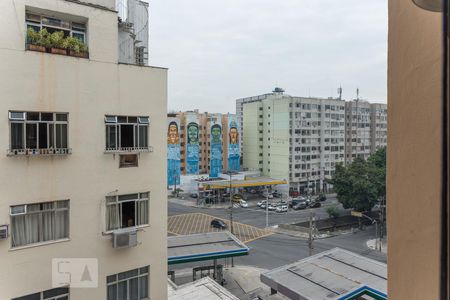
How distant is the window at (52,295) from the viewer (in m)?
4.62

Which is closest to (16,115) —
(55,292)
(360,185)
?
(55,292)

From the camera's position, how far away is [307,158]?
129 feet

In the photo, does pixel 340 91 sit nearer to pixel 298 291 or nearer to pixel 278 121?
pixel 278 121

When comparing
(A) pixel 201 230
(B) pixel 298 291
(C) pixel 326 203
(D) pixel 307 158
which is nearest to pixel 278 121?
(D) pixel 307 158

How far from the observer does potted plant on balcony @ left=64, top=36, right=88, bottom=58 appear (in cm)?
474

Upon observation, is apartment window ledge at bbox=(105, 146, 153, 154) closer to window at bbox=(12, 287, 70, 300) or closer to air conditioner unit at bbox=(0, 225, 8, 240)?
air conditioner unit at bbox=(0, 225, 8, 240)

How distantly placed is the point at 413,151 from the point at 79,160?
15.4 feet

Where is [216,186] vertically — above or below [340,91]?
below

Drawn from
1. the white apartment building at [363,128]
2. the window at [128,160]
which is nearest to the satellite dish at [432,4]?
the window at [128,160]

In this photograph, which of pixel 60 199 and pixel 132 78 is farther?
pixel 132 78

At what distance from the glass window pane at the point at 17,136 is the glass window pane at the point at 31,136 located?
0.07 m

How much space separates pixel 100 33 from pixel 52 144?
1761 millimetres

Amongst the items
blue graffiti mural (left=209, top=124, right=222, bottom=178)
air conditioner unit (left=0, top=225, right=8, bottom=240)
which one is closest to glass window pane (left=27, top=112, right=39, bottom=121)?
air conditioner unit (left=0, top=225, right=8, bottom=240)

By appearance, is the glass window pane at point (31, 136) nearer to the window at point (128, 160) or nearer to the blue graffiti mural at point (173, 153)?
the window at point (128, 160)
